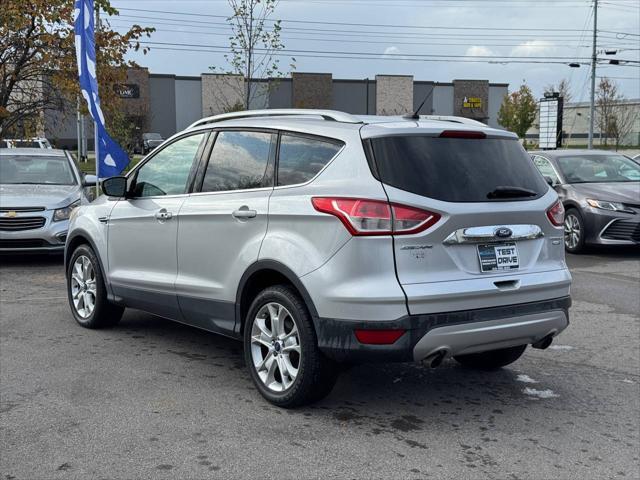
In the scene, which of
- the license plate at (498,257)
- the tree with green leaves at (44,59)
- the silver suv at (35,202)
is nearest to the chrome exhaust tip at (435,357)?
the license plate at (498,257)

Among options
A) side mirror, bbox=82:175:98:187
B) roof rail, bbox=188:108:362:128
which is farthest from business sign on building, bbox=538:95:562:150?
roof rail, bbox=188:108:362:128

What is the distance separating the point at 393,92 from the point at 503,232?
7311cm

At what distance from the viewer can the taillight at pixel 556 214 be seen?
4.62 metres

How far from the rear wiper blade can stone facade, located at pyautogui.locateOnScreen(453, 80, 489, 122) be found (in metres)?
73.2

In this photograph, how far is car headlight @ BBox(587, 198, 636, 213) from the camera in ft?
36.3

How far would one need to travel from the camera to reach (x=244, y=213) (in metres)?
4.66

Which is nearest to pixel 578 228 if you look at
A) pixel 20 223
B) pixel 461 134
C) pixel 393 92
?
pixel 461 134

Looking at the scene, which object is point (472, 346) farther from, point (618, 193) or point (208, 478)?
point (618, 193)

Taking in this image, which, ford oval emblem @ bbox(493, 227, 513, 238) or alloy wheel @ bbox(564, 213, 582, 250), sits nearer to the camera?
ford oval emblem @ bbox(493, 227, 513, 238)

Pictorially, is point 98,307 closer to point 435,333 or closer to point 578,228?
point 435,333

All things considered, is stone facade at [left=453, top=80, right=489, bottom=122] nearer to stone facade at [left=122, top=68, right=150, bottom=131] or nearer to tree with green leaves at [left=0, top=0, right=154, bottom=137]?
stone facade at [left=122, top=68, right=150, bottom=131]

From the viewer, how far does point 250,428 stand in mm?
4199

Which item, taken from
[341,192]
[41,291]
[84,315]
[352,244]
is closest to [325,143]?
[341,192]

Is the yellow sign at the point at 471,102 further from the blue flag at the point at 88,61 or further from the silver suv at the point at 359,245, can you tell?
the silver suv at the point at 359,245
